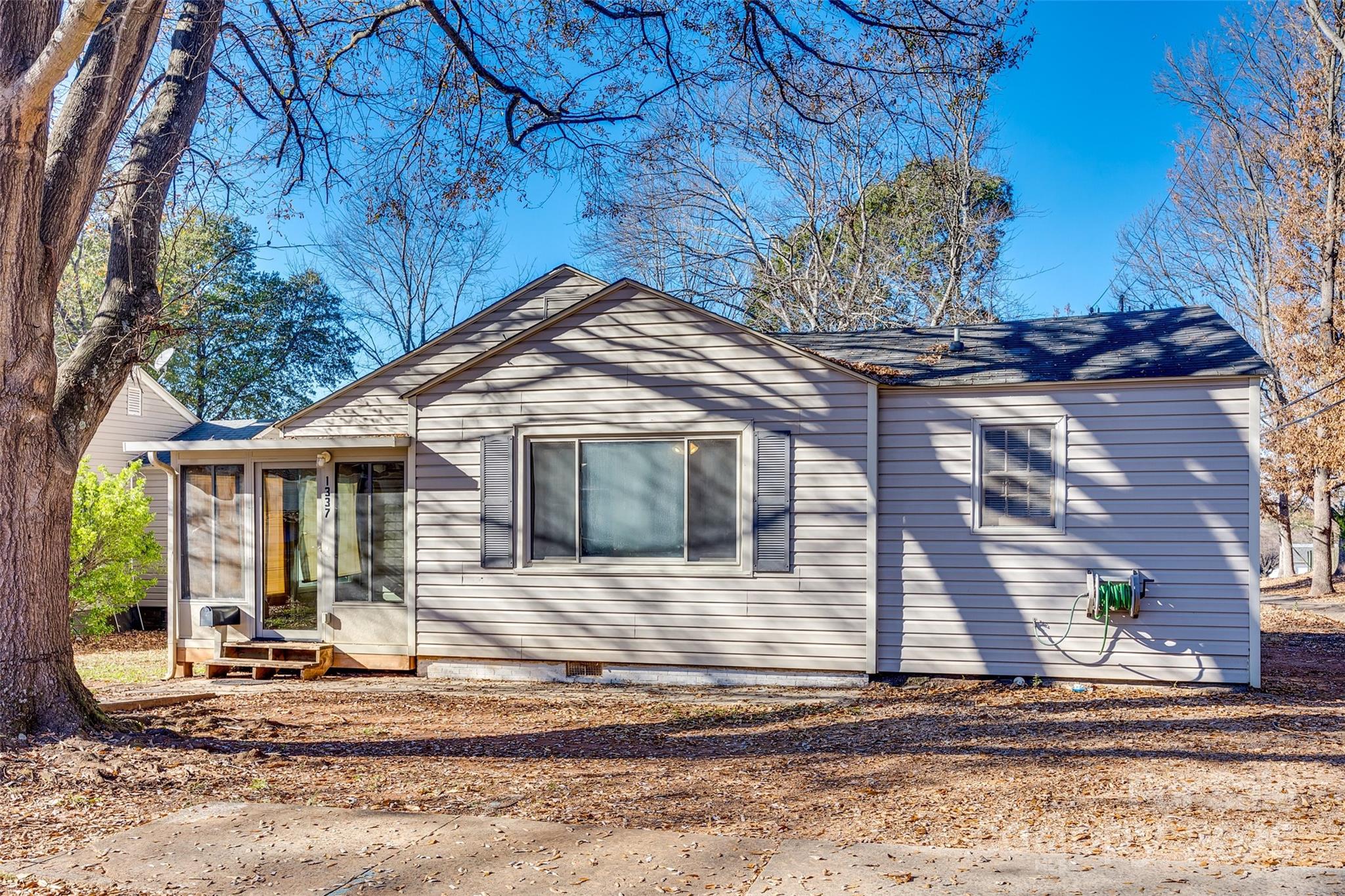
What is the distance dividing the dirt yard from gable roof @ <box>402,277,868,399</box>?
2.97m

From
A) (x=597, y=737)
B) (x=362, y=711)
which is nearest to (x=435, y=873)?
(x=597, y=737)

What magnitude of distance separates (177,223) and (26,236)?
12.1 ft

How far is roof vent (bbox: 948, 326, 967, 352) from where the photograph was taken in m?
9.31

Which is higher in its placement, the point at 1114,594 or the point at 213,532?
the point at 213,532

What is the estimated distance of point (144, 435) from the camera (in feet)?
54.9

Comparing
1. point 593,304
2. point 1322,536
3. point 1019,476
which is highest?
point 593,304

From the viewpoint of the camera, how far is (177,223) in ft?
28.8

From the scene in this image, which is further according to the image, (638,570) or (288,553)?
(288,553)

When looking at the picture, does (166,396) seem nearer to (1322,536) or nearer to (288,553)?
(288,553)

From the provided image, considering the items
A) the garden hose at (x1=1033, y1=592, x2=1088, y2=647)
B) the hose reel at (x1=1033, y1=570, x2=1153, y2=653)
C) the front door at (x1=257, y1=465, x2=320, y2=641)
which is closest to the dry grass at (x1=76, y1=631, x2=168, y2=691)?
the front door at (x1=257, y1=465, x2=320, y2=641)

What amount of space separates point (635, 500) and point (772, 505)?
1.31 metres

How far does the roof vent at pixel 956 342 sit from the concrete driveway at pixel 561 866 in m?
6.24

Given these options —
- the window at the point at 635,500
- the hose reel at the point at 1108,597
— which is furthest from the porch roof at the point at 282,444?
the hose reel at the point at 1108,597

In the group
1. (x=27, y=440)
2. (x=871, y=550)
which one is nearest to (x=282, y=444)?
(x=27, y=440)
